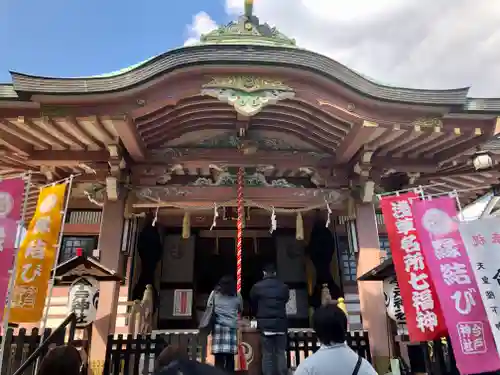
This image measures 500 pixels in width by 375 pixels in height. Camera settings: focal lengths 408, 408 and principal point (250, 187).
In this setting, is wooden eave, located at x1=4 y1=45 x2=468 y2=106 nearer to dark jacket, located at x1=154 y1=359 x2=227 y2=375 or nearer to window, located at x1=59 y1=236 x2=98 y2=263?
window, located at x1=59 y1=236 x2=98 y2=263

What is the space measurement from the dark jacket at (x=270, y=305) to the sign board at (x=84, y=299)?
129 inches

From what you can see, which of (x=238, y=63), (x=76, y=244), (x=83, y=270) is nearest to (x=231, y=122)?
(x=238, y=63)

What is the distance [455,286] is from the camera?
5.49m

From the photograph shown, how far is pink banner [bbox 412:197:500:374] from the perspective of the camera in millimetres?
5051

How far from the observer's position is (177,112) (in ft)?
25.5

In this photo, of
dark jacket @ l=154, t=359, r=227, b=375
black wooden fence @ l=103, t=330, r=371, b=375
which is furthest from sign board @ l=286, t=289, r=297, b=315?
dark jacket @ l=154, t=359, r=227, b=375

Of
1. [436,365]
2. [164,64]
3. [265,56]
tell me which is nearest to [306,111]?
[265,56]

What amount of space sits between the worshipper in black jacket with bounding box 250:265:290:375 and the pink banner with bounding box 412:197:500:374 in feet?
7.17

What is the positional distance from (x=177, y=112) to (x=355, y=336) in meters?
5.40

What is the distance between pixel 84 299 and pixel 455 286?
6201 millimetres

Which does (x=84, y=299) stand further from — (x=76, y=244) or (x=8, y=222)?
(x=76, y=244)

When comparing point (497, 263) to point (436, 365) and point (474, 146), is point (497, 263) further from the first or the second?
point (474, 146)

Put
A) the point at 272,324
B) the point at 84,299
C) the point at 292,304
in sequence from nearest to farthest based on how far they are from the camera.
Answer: the point at 272,324
the point at 84,299
the point at 292,304

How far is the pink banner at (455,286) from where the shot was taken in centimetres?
505
